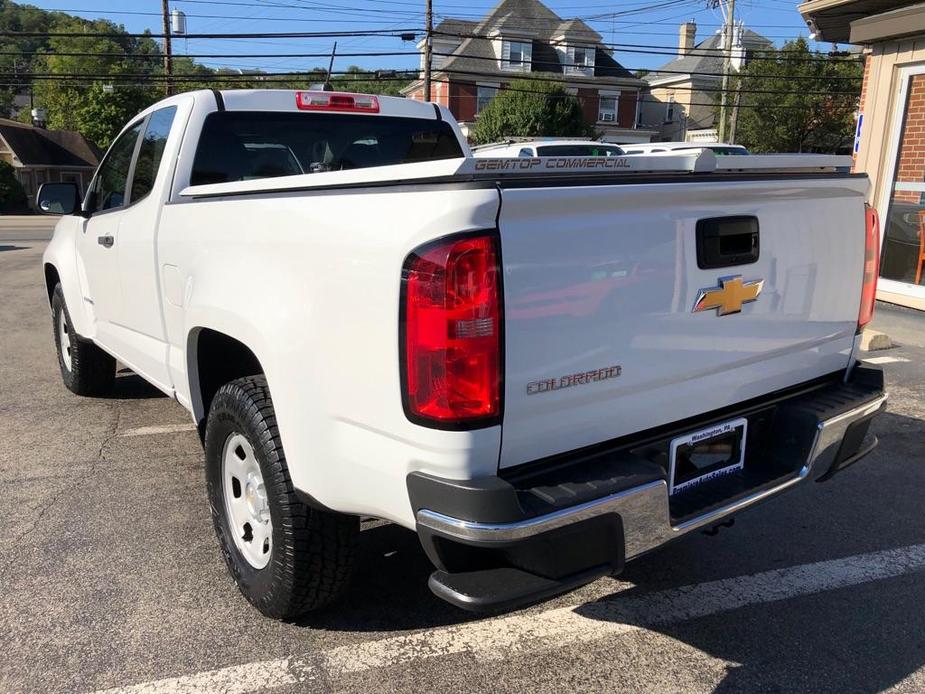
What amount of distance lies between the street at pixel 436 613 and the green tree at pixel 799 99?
3843 cm

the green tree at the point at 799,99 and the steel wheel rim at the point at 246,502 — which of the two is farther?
the green tree at the point at 799,99

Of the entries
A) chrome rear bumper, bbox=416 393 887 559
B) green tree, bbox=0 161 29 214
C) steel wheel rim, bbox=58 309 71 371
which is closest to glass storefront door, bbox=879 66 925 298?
chrome rear bumper, bbox=416 393 887 559

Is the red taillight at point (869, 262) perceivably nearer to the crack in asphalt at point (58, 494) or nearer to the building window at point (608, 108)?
the crack in asphalt at point (58, 494)

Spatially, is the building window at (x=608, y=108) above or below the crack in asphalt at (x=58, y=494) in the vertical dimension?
above

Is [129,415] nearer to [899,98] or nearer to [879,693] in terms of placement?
[879,693]

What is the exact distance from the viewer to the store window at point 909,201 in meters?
9.43

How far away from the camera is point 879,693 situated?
8.29ft

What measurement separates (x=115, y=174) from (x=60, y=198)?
47cm

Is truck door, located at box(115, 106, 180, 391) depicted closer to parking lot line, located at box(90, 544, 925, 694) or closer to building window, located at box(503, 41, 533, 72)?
parking lot line, located at box(90, 544, 925, 694)

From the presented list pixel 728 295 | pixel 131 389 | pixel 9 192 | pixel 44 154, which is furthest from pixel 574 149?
pixel 44 154

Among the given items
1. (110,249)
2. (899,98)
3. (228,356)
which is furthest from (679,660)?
(899,98)

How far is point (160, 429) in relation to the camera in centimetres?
506

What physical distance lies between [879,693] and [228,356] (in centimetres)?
269

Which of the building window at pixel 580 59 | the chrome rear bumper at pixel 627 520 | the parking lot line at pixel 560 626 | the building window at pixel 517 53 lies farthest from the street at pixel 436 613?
the building window at pixel 580 59
